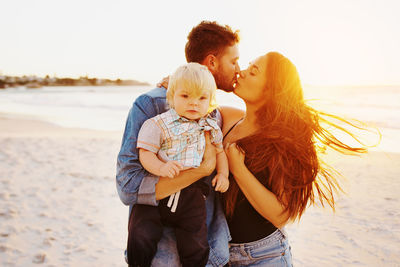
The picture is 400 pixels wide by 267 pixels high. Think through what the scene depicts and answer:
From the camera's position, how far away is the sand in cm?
507

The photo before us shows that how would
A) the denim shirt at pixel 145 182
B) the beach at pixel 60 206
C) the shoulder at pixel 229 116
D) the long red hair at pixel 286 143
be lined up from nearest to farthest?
the denim shirt at pixel 145 182, the long red hair at pixel 286 143, the shoulder at pixel 229 116, the beach at pixel 60 206

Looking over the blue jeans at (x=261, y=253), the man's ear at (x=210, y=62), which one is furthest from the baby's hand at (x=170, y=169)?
the man's ear at (x=210, y=62)

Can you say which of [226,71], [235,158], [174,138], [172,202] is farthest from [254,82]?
[172,202]

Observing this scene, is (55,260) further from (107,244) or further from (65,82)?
(65,82)

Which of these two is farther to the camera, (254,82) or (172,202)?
(254,82)

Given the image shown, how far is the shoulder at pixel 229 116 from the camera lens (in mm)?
3244

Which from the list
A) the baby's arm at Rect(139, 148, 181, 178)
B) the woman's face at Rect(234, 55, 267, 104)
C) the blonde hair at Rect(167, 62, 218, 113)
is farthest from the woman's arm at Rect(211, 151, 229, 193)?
the woman's face at Rect(234, 55, 267, 104)

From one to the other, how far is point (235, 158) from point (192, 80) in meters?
0.74

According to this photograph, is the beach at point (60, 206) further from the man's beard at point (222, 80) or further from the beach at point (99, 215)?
the man's beard at point (222, 80)

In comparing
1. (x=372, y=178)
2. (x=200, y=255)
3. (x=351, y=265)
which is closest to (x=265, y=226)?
(x=200, y=255)

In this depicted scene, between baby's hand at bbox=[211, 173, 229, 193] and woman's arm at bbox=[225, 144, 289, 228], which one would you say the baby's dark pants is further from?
woman's arm at bbox=[225, 144, 289, 228]

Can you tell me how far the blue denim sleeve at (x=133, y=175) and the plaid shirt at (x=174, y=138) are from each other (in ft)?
0.33

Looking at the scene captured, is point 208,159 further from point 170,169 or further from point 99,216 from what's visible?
point 99,216

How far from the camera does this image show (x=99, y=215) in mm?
6422
